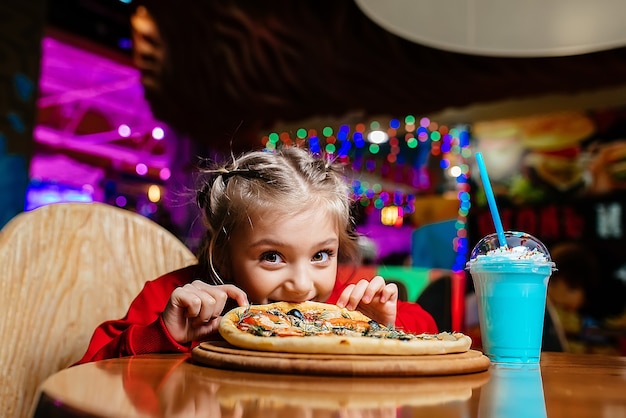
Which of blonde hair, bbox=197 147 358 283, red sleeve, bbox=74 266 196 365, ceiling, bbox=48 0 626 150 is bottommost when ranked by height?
red sleeve, bbox=74 266 196 365

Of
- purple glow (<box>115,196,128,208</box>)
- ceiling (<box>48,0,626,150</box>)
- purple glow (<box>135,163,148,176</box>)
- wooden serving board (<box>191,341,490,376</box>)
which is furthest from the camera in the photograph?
purple glow (<box>135,163,148,176</box>)

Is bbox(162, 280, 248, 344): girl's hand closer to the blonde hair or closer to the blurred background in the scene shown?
the blonde hair

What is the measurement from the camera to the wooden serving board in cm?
75

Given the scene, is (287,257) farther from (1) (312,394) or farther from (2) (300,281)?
(1) (312,394)

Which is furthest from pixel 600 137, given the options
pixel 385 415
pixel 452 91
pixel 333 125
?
pixel 385 415

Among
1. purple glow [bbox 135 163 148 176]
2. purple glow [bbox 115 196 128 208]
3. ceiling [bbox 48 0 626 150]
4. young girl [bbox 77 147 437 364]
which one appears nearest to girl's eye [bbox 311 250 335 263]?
young girl [bbox 77 147 437 364]

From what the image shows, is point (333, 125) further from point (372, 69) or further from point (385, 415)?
point (385, 415)

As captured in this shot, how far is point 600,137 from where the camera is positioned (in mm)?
5488

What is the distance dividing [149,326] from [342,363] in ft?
1.40

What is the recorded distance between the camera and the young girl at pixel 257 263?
107 cm

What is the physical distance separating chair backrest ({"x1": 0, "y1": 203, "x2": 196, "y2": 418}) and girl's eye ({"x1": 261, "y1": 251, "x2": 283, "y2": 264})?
0.38 m

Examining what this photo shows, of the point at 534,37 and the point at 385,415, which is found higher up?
the point at 534,37

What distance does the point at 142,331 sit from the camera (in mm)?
1070

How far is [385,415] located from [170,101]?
5328 mm
